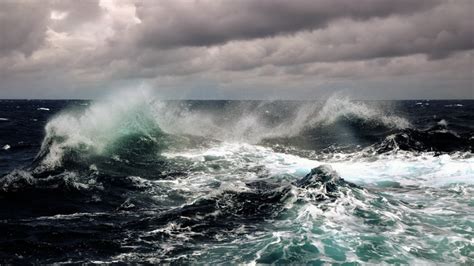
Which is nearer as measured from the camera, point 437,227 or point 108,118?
point 437,227

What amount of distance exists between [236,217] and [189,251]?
334 cm

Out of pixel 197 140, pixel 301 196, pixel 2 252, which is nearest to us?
pixel 2 252

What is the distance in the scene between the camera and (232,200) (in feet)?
53.6

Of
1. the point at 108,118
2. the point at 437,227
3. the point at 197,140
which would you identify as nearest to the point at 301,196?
the point at 437,227

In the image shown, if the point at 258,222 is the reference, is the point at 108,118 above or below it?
above

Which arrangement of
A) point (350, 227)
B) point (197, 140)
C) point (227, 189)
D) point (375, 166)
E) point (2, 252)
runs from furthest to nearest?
1. point (197, 140)
2. point (375, 166)
3. point (227, 189)
4. point (350, 227)
5. point (2, 252)

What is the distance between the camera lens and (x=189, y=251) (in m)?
11.2

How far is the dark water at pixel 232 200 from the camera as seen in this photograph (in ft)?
36.6

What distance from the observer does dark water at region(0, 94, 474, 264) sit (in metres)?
11.2

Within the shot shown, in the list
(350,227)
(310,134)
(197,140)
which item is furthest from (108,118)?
(350,227)

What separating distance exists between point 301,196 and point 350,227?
331 cm

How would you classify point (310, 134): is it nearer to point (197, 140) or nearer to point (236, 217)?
point (197, 140)

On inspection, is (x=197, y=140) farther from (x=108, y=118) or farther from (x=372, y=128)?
(x=372, y=128)

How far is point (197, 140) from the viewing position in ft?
116
